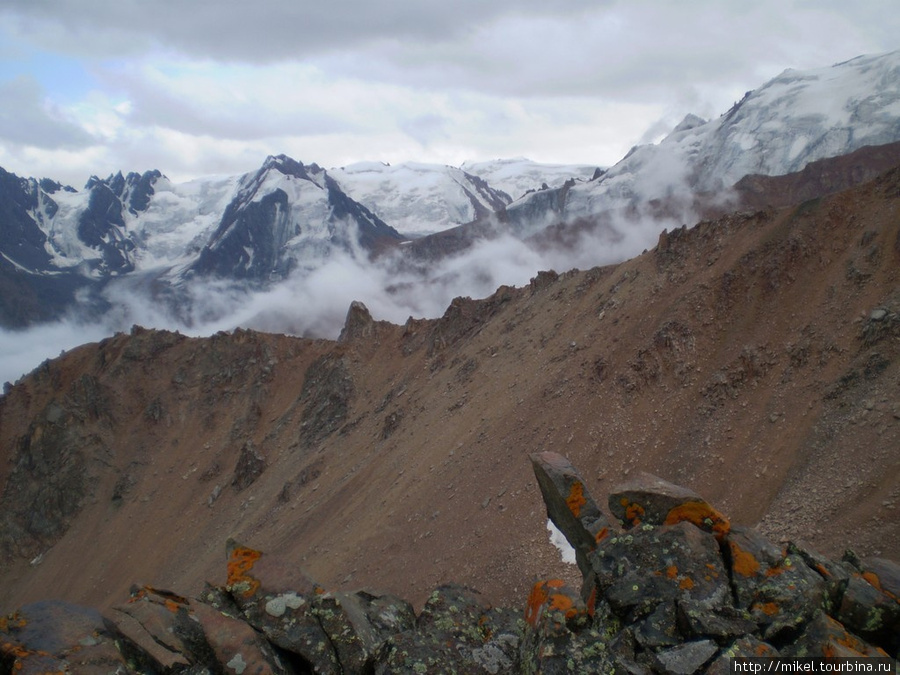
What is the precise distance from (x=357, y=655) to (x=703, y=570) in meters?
6.38

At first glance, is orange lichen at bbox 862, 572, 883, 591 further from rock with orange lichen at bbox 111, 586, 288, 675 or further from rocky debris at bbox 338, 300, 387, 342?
rocky debris at bbox 338, 300, 387, 342

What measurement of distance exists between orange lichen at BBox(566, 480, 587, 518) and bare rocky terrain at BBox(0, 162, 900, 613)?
9043 mm

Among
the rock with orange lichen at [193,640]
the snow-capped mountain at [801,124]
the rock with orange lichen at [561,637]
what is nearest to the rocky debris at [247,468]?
the rock with orange lichen at [193,640]

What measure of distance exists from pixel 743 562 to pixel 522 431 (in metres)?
24.1

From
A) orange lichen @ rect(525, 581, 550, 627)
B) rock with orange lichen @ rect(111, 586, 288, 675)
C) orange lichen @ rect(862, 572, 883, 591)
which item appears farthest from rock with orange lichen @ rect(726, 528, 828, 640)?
rock with orange lichen @ rect(111, 586, 288, 675)

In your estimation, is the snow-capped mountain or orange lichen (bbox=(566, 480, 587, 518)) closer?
orange lichen (bbox=(566, 480, 587, 518))

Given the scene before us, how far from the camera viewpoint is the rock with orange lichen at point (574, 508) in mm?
13641

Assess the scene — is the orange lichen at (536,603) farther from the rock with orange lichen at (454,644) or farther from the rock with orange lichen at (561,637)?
the rock with orange lichen at (454,644)

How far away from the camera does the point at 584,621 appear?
10562mm

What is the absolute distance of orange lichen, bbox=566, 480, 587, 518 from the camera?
14.0m

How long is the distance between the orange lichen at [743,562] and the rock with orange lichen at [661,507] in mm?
608

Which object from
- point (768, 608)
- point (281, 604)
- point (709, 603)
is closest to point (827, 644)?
point (768, 608)

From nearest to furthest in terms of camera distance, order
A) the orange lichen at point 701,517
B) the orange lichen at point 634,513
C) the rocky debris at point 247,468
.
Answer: the orange lichen at point 701,517, the orange lichen at point 634,513, the rocky debris at point 247,468

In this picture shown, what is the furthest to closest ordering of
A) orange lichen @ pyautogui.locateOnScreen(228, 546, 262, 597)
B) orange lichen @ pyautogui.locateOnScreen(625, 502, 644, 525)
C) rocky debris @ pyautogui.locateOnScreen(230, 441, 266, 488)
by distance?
rocky debris @ pyautogui.locateOnScreen(230, 441, 266, 488) < orange lichen @ pyautogui.locateOnScreen(625, 502, 644, 525) < orange lichen @ pyautogui.locateOnScreen(228, 546, 262, 597)
